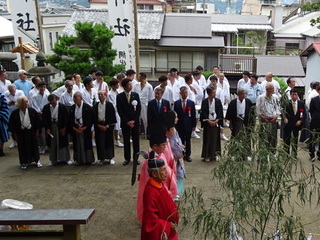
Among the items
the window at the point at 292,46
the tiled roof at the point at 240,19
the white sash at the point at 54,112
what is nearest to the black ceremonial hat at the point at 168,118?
the white sash at the point at 54,112

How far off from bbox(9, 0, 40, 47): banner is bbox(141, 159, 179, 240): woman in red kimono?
31.3 ft

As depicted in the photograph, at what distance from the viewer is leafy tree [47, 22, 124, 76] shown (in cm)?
1188

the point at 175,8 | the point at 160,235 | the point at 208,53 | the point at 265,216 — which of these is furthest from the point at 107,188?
the point at 175,8

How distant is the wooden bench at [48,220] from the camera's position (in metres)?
2.93

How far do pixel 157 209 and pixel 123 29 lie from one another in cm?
825

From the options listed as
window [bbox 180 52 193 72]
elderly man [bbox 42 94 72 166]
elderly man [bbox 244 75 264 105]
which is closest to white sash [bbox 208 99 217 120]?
elderly man [bbox 244 75 264 105]

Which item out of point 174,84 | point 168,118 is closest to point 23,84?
point 174,84

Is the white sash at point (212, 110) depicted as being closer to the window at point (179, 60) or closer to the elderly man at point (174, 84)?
the elderly man at point (174, 84)

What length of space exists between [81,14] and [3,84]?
1694cm

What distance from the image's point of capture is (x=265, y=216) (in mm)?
2676

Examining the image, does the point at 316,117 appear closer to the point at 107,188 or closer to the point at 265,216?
the point at 107,188

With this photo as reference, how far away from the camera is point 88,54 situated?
12039 millimetres

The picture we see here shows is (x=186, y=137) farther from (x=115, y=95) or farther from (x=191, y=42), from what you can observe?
(x=191, y=42)

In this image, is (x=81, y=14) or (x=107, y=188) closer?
(x=107, y=188)
